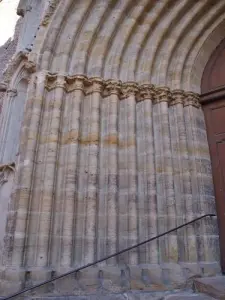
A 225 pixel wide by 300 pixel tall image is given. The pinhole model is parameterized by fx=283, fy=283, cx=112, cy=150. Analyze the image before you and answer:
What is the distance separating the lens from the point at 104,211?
11.8 feet

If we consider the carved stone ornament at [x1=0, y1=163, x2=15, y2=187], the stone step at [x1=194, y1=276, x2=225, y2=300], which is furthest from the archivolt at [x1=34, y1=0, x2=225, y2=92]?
the stone step at [x1=194, y1=276, x2=225, y2=300]

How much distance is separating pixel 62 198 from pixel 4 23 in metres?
5.08

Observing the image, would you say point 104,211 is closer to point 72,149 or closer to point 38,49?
point 72,149

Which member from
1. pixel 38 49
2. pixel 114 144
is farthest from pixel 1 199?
pixel 38 49

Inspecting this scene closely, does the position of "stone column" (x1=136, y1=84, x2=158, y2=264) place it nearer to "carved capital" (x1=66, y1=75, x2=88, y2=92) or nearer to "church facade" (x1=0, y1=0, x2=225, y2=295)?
"church facade" (x1=0, y1=0, x2=225, y2=295)

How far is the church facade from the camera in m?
3.32

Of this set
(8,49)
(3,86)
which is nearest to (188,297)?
(3,86)

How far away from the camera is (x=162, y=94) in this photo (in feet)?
14.9

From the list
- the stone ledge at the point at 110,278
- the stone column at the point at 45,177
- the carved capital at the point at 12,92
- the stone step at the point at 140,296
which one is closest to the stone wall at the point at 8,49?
the carved capital at the point at 12,92

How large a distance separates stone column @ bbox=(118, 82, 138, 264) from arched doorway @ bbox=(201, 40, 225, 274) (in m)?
1.34

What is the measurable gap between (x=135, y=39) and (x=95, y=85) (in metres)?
1.29

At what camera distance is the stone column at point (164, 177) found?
11.8ft

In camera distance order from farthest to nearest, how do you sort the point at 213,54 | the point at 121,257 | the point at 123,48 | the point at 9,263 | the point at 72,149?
the point at 213,54 < the point at 123,48 < the point at 72,149 < the point at 121,257 < the point at 9,263

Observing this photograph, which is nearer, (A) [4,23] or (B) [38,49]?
(B) [38,49]
